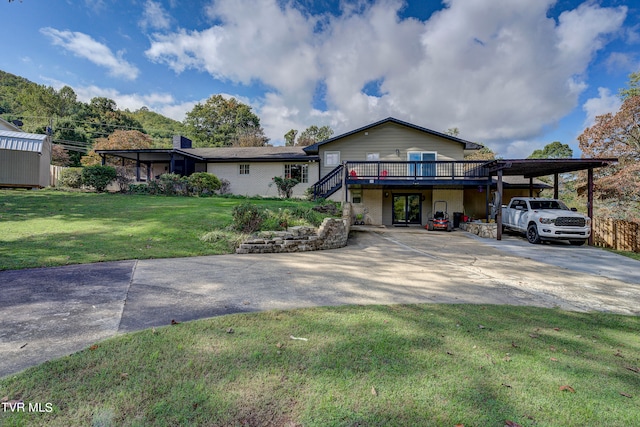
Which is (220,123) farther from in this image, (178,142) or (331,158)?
(331,158)

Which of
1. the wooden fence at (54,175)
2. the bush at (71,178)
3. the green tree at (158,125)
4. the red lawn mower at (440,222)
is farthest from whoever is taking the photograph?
the green tree at (158,125)

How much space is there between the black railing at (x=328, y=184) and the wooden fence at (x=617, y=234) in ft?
37.5

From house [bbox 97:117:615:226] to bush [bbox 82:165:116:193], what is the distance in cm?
204

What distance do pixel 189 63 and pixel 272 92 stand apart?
1241 centimetres

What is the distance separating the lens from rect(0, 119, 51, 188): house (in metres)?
14.0

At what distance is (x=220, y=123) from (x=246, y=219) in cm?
4411

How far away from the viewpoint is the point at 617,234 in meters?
11.3

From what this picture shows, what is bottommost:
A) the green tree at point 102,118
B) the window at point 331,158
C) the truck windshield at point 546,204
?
the truck windshield at point 546,204

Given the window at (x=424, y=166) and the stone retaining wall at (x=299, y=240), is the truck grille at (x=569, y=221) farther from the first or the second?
the stone retaining wall at (x=299, y=240)

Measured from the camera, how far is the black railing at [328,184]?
611 inches

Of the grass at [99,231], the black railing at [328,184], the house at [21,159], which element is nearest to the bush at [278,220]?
the grass at [99,231]

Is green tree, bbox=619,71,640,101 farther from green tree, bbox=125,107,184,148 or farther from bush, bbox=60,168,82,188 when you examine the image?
green tree, bbox=125,107,184,148

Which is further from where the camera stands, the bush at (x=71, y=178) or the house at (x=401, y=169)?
the house at (x=401, y=169)

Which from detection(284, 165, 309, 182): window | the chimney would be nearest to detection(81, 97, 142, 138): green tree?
the chimney
